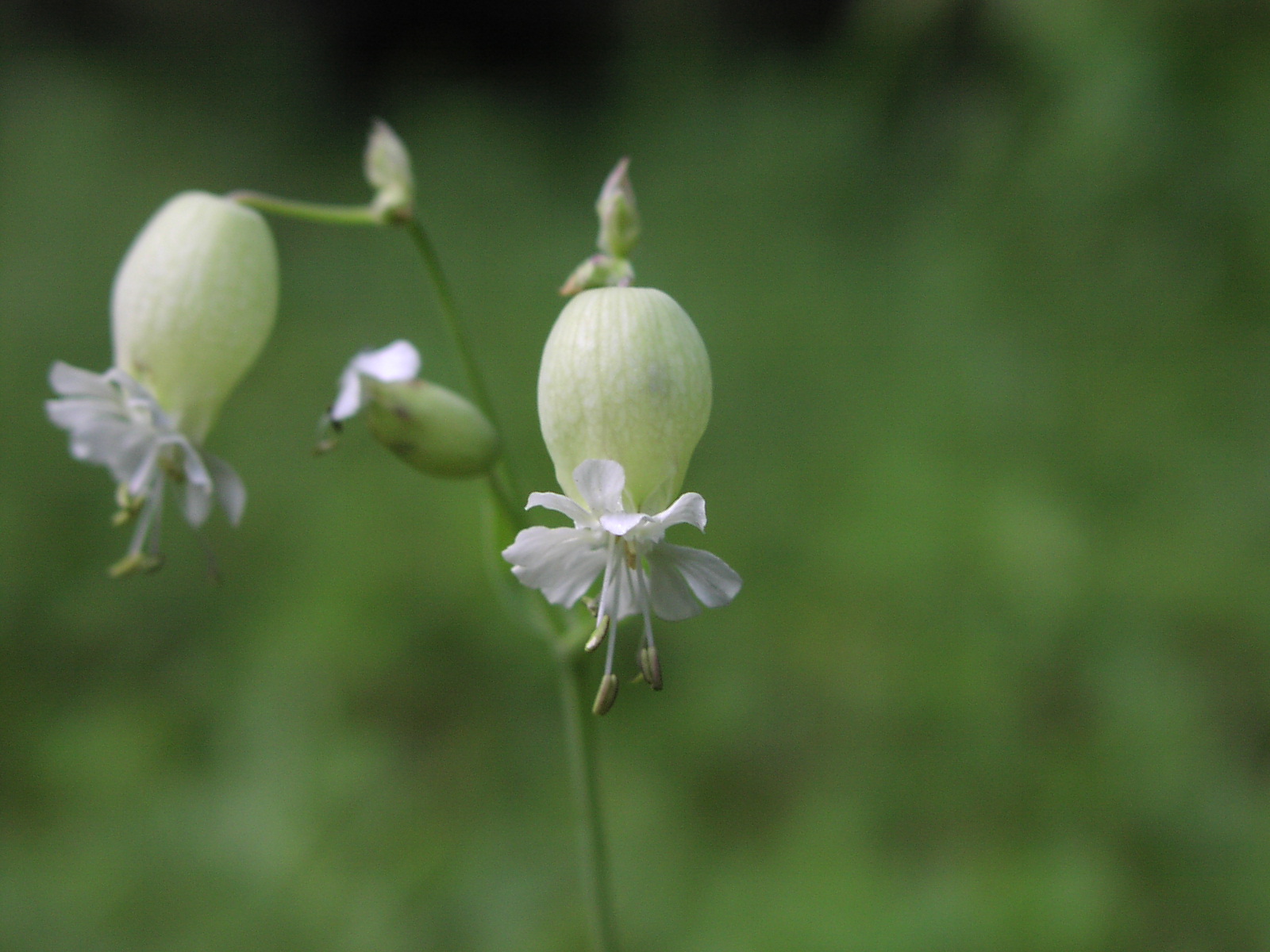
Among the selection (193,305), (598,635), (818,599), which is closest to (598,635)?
(598,635)

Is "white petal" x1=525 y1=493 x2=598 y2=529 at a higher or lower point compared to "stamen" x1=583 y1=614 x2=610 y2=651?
higher

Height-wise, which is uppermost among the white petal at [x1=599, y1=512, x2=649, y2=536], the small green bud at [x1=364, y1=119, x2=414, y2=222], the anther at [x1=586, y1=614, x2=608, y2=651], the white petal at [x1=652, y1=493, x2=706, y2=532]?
the small green bud at [x1=364, y1=119, x2=414, y2=222]

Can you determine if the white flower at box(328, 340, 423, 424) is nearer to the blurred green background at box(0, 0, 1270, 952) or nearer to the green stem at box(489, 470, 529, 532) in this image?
the green stem at box(489, 470, 529, 532)

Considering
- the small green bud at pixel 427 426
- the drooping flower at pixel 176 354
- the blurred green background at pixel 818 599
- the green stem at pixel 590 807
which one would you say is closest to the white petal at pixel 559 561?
the small green bud at pixel 427 426

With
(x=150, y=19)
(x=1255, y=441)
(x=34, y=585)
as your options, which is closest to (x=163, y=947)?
(x=34, y=585)

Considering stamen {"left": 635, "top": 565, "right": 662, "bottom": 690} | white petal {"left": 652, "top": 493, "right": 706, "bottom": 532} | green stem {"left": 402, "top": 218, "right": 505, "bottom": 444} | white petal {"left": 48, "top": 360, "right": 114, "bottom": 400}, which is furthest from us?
green stem {"left": 402, "top": 218, "right": 505, "bottom": 444}

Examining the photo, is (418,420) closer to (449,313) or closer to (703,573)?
(449,313)

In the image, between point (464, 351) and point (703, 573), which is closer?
point (703, 573)

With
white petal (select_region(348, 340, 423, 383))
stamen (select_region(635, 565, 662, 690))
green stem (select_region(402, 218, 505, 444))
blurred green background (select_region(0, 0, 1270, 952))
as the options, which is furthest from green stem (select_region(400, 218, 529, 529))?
blurred green background (select_region(0, 0, 1270, 952))
